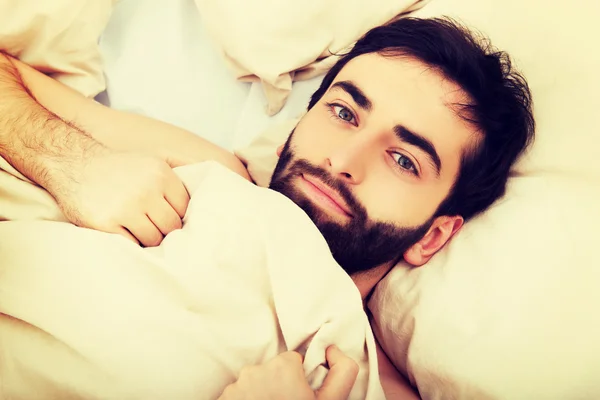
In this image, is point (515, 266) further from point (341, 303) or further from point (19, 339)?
point (19, 339)

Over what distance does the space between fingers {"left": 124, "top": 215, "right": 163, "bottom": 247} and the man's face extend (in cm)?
28

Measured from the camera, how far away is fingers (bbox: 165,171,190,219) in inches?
31.0

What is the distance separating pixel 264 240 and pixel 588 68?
2.35 ft

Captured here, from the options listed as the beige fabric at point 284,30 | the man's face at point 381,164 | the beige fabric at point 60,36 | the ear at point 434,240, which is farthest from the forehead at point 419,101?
the beige fabric at point 60,36

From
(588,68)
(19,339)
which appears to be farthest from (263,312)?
(588,68)

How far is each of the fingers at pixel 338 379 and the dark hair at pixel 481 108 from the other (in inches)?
16.3

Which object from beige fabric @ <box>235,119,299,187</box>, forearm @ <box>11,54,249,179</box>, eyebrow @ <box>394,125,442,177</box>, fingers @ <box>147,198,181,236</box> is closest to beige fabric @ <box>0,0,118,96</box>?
forearm @ <box>11,54,249,179</box>

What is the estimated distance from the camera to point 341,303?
731mm

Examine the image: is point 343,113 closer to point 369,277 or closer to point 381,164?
point 381,164

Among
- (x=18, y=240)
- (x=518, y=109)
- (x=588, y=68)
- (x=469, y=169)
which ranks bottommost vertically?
(x=18, y=240)

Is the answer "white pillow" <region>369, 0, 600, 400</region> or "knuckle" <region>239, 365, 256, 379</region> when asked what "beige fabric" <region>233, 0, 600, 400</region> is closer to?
"white pillow" <region>369, 0, 600, 400</region>

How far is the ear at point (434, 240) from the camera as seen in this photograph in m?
0.94

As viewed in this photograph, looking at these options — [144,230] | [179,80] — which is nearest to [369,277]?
[144,230]

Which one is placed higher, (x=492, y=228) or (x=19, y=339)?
(x=492, y=228)
